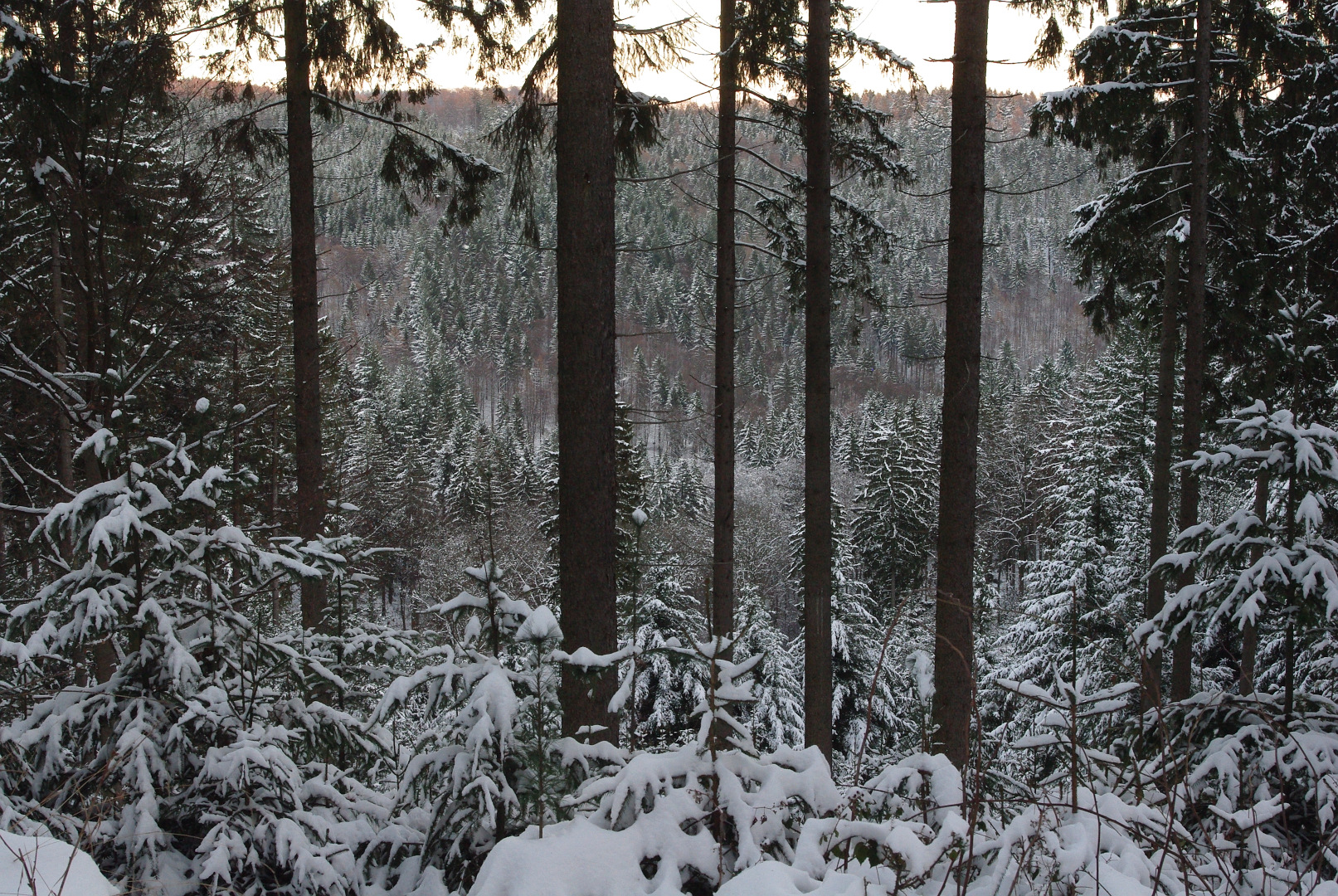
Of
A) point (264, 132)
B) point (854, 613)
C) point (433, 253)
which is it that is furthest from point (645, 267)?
point (264, 132)

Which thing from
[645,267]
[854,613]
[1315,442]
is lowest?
[854,613]

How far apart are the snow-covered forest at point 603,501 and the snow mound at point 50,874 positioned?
0.01 metres

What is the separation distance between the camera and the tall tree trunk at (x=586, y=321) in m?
3.76

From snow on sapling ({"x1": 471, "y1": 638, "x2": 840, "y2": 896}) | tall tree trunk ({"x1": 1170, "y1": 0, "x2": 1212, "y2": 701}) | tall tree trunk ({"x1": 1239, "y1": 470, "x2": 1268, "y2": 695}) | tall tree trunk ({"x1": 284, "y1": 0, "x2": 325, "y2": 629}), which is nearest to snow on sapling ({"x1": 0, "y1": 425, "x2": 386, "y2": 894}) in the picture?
snow on sapling ({"x1": 471, "y1": 638, "x2": 840, "y2": 896})

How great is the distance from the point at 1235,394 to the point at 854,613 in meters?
9.50

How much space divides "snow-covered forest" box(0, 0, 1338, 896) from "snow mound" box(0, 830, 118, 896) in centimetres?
1

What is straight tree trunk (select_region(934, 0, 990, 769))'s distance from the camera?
18.1 ft

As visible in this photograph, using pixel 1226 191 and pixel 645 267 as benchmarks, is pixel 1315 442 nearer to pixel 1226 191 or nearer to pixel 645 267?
pixel 1226 191

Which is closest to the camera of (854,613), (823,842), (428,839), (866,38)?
(823,842)

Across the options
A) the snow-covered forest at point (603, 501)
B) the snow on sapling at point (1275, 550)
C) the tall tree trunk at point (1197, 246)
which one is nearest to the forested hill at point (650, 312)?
the snow-covered forest at point (603, 501)

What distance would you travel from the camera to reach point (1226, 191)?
8.09 metres

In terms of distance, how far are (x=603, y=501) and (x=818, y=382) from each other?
152 inches

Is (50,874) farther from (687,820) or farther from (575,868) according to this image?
(687,820)

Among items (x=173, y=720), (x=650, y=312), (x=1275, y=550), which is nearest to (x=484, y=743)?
(x=173, y=720)
